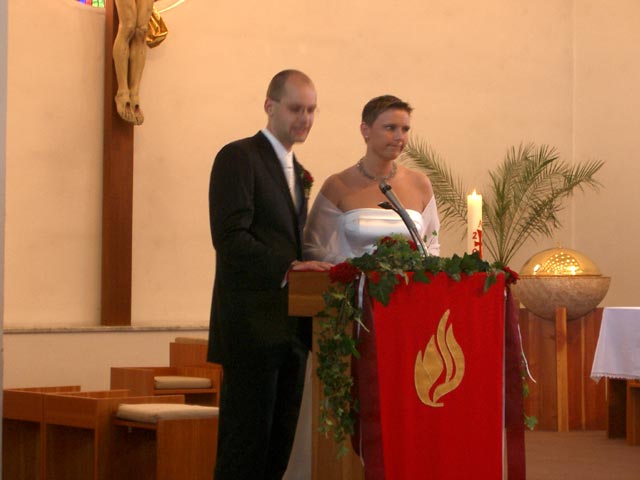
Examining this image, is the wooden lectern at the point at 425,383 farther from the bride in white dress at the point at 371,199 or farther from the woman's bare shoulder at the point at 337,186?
the woman's bare shoulder at the point at 337,186

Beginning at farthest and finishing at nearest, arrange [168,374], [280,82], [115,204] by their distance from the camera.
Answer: [115,204] < [168,374] < [280,82]

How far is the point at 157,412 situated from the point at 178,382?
1.66m

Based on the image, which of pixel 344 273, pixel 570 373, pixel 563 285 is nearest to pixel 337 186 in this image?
pixel 344 273

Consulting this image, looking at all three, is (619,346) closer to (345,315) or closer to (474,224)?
(474,224)

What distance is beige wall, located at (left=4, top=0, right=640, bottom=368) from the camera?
7.64m

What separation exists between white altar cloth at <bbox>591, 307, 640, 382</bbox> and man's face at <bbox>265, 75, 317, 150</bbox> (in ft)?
12.4

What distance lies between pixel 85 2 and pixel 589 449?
15.1 feet

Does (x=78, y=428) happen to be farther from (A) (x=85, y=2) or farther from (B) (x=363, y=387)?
(A) (x=85, y=2)

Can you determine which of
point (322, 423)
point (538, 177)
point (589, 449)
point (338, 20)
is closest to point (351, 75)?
point (338, 20)

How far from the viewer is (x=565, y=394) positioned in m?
7.92

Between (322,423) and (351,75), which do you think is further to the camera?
(351,75)

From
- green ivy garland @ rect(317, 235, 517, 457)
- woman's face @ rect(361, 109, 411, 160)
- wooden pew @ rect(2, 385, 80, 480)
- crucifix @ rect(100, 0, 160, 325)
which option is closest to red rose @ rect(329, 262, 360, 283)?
green ivy garland @ rect(317, 235, 517, 457)

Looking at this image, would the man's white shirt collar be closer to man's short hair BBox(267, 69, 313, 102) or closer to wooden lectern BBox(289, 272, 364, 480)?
man's short hair BBox(267, 69, 313, 102)

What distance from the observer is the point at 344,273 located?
3.24m
